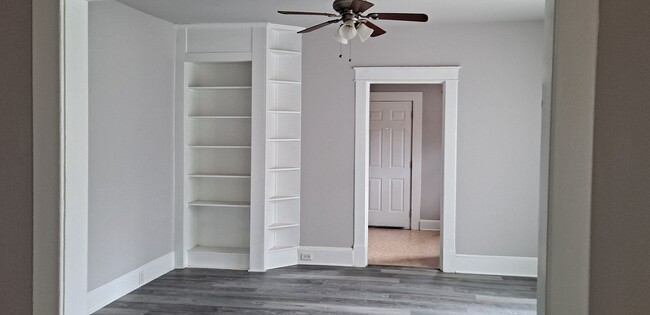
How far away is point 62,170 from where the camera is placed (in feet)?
3.08

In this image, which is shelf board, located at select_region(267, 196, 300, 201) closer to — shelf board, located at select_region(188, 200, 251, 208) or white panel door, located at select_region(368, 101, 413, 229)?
shelf board, located at select_region(188, 200, 251, 208)

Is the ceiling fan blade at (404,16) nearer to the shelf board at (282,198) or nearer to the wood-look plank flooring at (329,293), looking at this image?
the wood-look plank flooring at (329,293)

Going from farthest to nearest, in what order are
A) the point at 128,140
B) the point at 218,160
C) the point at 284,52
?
the point at 218,160
the point at 284,52
the point at 128,140

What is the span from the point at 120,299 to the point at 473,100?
3.86 m

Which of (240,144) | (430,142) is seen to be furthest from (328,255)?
(430,142)

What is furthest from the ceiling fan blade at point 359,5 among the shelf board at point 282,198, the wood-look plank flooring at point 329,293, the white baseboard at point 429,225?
the white baseboard at point 429,225

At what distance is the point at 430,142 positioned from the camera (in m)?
7.12

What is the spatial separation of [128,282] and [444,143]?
335cm

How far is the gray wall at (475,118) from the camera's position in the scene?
475 cm

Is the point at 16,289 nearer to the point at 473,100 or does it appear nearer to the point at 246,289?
the point at 246,289

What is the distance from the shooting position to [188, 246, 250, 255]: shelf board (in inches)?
Result: 199

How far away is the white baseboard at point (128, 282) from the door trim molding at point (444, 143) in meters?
2.02

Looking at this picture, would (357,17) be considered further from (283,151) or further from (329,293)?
(329,293)

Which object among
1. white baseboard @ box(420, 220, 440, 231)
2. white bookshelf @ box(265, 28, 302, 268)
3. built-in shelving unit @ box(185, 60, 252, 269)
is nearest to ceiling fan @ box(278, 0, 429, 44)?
white bookshelf @ box(265, 28, 302, 268)
